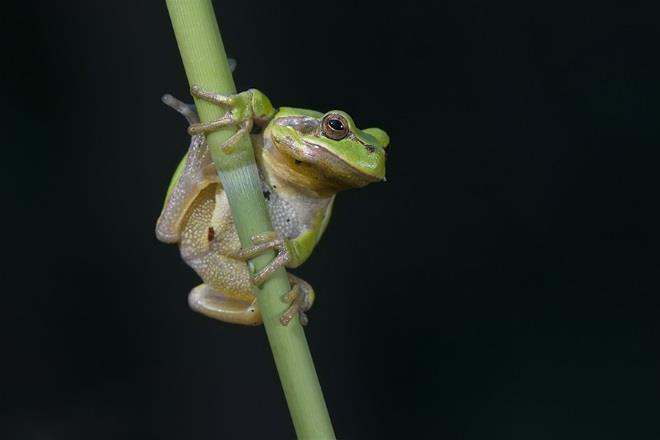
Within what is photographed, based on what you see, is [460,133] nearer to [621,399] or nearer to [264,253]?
[621,399]

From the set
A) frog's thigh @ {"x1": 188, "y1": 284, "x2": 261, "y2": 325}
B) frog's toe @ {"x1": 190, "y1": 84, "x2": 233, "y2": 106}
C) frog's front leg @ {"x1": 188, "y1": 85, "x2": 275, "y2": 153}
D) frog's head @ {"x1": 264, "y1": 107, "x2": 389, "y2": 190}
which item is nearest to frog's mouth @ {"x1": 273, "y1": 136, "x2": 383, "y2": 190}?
frog's head @ {"x1": 264, "y1": 107, "x2": 389, "y2": 190}

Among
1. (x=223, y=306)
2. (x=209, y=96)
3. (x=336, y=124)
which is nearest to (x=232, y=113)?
(x=209, y=96)

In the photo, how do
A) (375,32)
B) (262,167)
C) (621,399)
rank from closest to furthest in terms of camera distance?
(262,167) → (621,399) → (375,32)

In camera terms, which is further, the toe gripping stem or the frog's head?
the frog's head

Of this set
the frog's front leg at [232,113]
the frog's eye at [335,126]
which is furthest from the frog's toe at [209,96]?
the frog's eye at [335,126]

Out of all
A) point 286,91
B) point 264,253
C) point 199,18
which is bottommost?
point 286,91

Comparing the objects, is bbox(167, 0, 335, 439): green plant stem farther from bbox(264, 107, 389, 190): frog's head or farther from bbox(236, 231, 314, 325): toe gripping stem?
bbox(264, 107, 389, 190): frog's head

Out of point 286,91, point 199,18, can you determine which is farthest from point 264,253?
point 286,91
